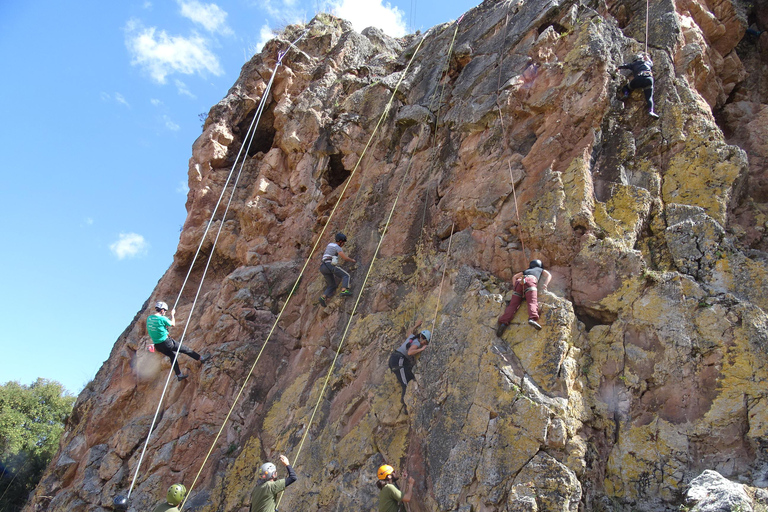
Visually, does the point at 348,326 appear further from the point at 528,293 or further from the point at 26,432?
the point at 26,432

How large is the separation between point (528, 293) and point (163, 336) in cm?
793

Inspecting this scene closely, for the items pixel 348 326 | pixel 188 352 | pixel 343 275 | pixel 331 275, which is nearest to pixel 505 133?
pixel 343 275

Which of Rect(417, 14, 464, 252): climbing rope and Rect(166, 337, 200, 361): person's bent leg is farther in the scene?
Rect(166, 337, 200, 361): person's bent leg

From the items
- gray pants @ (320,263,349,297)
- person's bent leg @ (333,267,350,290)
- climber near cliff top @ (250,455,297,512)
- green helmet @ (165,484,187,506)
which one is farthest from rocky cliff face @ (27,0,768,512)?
green helmet @ (165,484,187,506)

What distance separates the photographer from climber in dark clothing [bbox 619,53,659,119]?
9359 mm

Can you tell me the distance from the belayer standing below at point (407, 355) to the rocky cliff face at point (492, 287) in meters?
0.22

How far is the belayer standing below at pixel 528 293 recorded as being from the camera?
7.41 m

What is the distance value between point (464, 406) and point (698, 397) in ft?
9.93

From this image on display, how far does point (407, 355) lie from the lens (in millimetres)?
8500

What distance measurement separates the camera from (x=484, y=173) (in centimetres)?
1005

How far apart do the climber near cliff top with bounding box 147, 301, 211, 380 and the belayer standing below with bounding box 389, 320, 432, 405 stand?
5150 millimetres

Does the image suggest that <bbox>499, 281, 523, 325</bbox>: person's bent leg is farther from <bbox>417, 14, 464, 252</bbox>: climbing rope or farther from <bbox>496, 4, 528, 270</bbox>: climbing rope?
<bbox>417, 14, 464, 252</bbox>: climbing rope

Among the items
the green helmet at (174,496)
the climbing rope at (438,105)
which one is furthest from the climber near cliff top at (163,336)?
the climbing rope at (438,105)

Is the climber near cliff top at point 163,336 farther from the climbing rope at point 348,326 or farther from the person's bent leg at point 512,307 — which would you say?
the person's bent leg at point 512,307
